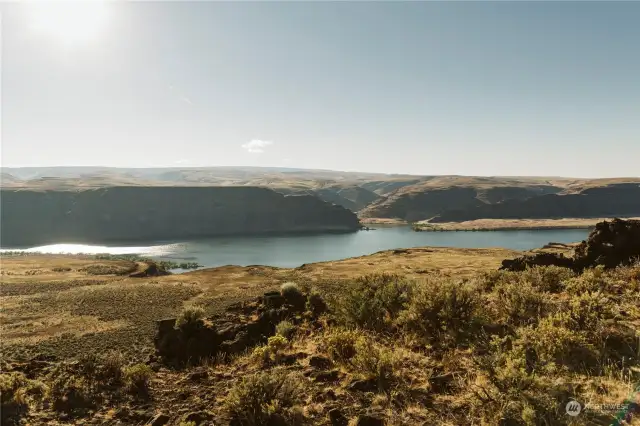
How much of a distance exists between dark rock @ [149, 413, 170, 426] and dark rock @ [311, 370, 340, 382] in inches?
158

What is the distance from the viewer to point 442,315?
1182 cm

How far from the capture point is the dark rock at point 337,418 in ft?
25.7

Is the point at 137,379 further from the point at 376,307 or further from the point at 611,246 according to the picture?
the point at 611,246

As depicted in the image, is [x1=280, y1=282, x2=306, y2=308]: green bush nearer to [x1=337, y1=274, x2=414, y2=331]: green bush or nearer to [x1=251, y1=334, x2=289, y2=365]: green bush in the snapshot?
[x1=337, y1=274, x2=414, y2=331]: green bush

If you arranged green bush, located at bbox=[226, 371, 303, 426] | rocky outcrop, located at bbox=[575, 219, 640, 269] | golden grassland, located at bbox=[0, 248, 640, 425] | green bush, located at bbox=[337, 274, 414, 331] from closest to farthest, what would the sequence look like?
golden grassland, located at bbox=[0, 248, 640, 425], green bush, located at bbox=[226, 371, 303, 426], green bush, located at bbox=[337, 274, 414, 331], rocky outcrop, located at bbox=[575, 219, 640, 269]

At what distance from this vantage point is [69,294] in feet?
140

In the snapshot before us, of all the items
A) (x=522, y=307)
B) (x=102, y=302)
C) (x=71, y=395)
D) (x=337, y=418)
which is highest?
(x=522, y=307)

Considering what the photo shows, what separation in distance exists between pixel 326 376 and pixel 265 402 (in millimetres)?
2310

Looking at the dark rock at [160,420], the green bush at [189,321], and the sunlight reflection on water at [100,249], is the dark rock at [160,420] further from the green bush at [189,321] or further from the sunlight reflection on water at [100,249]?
the sunlight reflection on water at [100,249]

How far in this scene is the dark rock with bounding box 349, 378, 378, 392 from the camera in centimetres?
897

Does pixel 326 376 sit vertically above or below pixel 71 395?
above

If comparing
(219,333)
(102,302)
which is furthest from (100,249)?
(219,333)

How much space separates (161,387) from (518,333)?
11.5m

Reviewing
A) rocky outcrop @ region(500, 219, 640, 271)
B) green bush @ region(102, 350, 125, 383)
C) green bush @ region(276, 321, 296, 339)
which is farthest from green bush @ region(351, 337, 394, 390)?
rocky outcrop @ region(500, 219, 640, 271)
